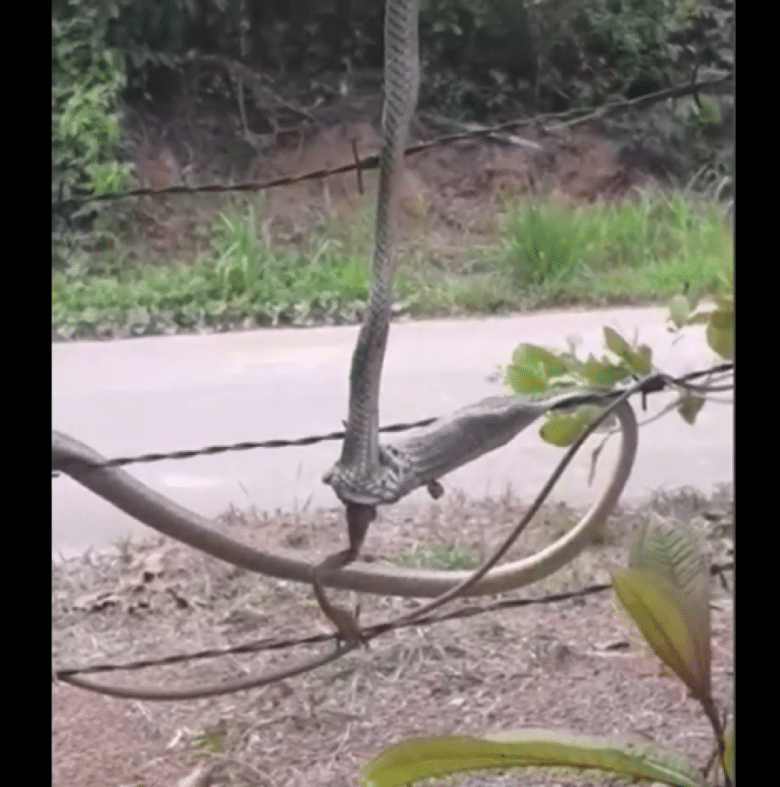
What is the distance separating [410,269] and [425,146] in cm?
8

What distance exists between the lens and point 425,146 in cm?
89

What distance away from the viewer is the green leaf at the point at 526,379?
0.92 metres

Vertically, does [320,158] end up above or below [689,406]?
above

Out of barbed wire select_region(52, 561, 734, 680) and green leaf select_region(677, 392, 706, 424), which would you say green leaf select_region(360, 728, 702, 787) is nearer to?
barbed wire select_region(52, 561, 734, 680)

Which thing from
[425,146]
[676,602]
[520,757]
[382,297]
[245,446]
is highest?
[425,146]

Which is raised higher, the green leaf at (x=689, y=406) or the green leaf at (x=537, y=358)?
the green leaf at (x=537, y=358)

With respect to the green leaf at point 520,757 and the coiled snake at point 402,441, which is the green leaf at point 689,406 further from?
the green leaf at point 520,757

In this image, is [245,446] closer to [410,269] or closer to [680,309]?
[410,269]

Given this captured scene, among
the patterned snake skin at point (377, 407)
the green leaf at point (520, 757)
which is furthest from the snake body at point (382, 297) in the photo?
the green leaf at point (520, 757)

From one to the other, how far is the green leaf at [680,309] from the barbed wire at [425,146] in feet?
0.44

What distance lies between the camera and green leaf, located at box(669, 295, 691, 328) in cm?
92

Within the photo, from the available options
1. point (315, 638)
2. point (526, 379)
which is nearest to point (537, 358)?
point (526, 379)

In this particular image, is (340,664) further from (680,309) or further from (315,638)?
(680,309)

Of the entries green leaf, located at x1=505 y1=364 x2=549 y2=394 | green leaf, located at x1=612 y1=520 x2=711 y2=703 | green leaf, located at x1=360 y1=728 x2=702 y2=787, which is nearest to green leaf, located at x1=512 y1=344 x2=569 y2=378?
green leaf, located at x1=505 y1=364 x2=549 y2=394
